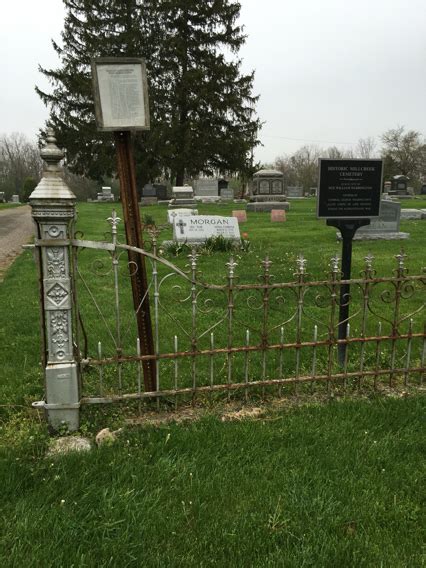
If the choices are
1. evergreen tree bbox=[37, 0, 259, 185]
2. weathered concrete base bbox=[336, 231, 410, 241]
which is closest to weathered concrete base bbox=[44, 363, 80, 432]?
weathered concrete base bbox=[336, 231, 410, 241]

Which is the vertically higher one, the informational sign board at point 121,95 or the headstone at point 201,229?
the informational sign board at point 121,95

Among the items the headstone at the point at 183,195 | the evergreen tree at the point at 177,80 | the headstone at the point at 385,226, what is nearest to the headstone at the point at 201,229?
the headstone at the point at 385,226

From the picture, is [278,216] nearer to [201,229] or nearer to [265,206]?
[265,206]

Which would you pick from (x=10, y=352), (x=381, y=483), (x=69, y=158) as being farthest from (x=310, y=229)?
(x=69, y=158)

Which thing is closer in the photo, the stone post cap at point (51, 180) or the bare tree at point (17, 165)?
the stone post cap at point (51, 180)

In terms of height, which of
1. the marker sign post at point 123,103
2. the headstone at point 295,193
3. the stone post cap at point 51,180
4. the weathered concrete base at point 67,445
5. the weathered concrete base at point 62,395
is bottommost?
the headstone at point 295,193

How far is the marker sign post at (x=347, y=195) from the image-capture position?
14.0 feet

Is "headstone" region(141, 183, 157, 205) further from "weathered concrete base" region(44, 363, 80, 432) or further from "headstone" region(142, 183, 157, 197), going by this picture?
"weathered concrete base" region(44, 363, 80, 432)

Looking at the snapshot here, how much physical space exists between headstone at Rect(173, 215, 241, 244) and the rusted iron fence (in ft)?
13.2

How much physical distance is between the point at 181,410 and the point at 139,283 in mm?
1037

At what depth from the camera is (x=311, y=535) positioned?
7.43 ft

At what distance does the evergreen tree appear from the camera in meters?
32.1

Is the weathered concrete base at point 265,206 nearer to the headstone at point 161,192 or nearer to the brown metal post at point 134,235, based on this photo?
the headstone at point 161,192

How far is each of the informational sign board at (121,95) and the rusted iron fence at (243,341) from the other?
69 centimetres
